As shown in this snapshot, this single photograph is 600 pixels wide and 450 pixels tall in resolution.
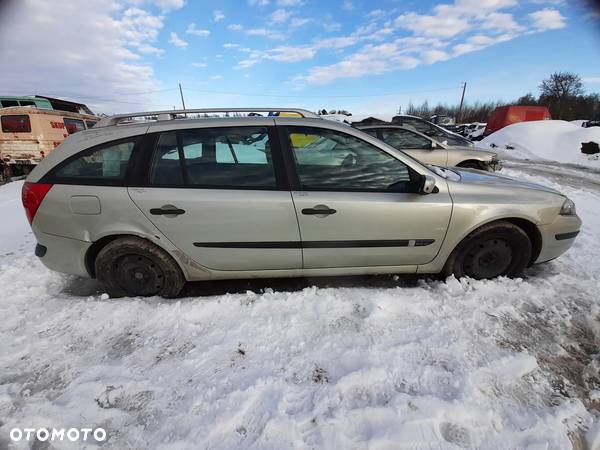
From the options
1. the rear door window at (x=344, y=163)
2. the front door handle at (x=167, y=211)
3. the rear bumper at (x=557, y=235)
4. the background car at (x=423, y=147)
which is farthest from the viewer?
the background car at (x=423, y=147)

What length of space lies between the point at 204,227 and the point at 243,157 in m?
0.68

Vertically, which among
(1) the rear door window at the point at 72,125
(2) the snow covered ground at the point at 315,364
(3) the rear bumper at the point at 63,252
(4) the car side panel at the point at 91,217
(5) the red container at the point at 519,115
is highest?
(5) the red container at the point at 519,115

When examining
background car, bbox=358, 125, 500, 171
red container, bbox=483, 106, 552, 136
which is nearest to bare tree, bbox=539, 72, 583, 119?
red container, bbox=483, 106, 552, 136

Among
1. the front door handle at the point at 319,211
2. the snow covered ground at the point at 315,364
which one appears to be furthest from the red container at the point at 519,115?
the front door handle at the point at 319,211

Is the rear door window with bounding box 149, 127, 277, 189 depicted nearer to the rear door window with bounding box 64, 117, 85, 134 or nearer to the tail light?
the tail light

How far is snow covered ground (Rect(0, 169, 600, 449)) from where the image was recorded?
1.67 m

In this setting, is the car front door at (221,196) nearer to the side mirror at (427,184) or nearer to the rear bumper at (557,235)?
the side mirror at (427,184)

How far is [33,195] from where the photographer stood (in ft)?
8.48

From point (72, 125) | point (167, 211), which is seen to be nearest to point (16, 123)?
point (72, 125)

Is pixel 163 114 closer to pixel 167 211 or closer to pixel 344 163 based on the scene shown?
pixel 167 211

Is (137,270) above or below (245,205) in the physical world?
below

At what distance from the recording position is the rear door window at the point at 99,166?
257cm

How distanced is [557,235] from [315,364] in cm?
264

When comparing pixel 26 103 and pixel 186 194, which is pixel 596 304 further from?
pixel 26 103
